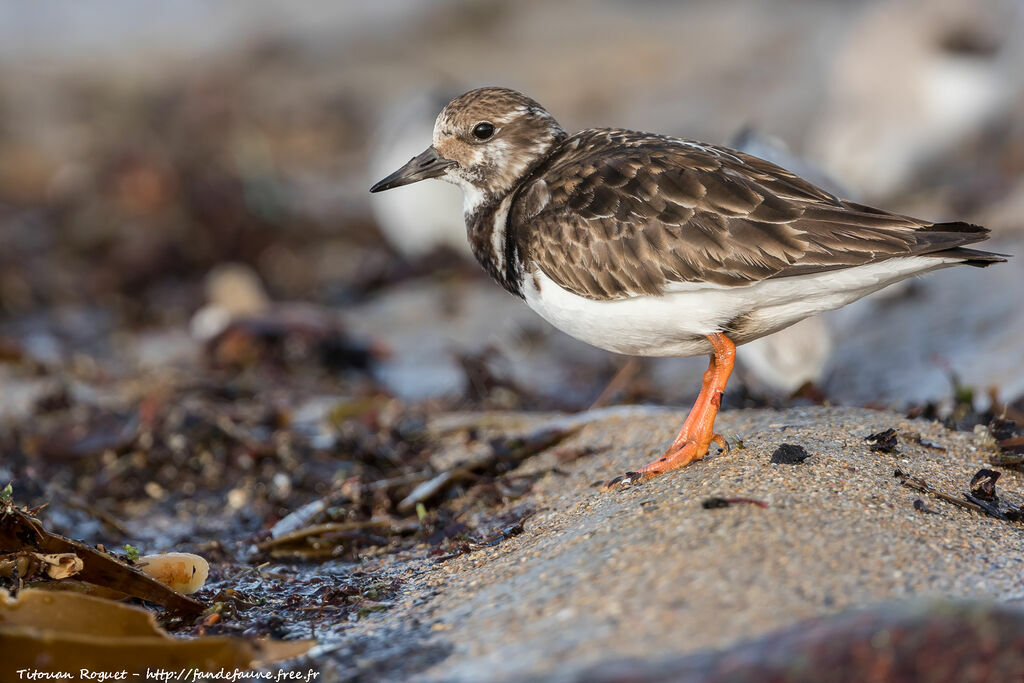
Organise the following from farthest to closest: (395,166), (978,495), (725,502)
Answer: (395,166)
(978,495)
(725,502)

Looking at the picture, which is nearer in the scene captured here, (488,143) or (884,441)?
(884,441)

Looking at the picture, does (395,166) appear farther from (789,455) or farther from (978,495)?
(978,495)

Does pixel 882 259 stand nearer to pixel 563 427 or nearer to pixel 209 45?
pixel 563 427

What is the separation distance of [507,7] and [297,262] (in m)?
8.08

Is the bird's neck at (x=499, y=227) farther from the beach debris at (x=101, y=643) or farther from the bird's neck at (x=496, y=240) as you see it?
the beach debris at (x=101, y=643)

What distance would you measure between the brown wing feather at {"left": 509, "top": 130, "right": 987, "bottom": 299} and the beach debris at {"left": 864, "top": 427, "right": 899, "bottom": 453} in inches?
22.4

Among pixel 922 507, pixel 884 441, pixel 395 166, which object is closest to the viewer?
pixel 922 507

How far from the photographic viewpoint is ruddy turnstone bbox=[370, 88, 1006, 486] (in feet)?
9.80

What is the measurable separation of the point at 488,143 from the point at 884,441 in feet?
5.32

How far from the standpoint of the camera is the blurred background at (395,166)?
5.64m

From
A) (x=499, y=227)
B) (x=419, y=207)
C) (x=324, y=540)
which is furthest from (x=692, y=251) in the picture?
(x=419, y=207)

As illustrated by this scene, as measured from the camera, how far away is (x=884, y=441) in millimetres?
3168

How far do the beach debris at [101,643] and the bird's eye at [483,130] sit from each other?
189 cm

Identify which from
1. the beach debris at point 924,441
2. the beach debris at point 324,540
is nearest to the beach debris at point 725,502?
the beach debris at point 924,441
